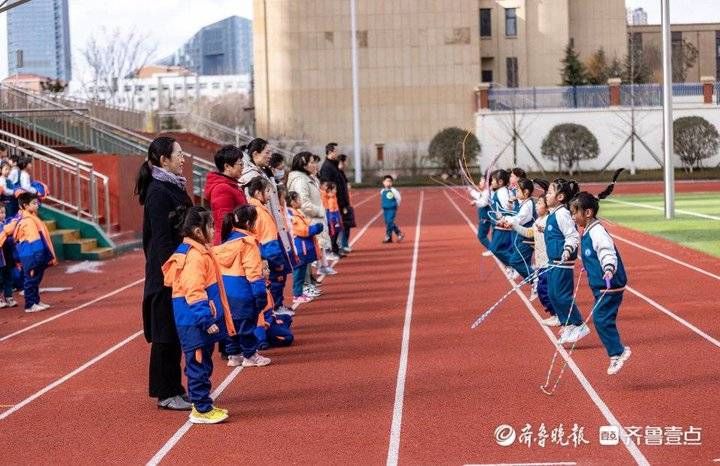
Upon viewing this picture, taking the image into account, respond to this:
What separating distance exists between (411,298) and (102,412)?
6852 millimetres

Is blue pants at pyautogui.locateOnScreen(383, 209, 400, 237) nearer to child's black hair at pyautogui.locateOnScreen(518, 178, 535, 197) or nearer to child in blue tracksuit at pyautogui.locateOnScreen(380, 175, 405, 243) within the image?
child in blue tracksuit at pyautogui.locateOnScreen(380, 175, 405, 243)

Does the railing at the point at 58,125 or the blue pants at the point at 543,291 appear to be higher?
the railing at the point at 58,125

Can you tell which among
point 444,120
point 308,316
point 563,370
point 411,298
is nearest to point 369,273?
point 411,298

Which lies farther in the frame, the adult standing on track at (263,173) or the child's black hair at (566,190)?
the adult standing on track at (263,173)

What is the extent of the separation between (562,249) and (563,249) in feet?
0.59

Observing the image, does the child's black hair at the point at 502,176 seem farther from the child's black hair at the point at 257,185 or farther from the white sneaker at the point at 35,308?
the white sneaker at the point at 35,308

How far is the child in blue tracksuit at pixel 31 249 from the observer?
15297mm

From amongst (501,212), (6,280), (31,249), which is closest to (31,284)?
(31,249)

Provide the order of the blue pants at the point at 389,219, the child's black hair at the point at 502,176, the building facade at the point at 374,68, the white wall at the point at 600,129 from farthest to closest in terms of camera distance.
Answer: the building facade at the point at 374,68 < the white wall at the point at 600,129 < the blue pants at the point at 389,219 < the child's black hair at the point at 502,176

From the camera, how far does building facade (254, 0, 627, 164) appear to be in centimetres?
6419

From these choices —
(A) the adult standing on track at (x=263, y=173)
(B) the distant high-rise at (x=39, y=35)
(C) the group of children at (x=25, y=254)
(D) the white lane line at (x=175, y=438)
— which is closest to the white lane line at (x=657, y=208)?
(C) the group of children at (x=25, y=254)

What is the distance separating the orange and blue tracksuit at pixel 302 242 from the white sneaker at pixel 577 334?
4630 millimetres

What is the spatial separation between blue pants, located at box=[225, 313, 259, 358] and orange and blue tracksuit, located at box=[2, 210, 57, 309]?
5291mm

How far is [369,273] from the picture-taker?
18656mm
